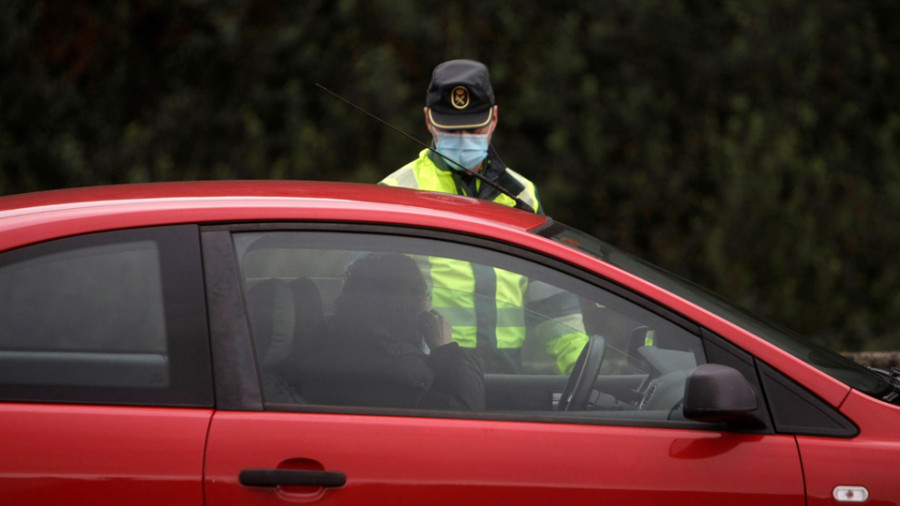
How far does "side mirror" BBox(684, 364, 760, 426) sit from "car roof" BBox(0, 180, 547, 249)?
556 mm

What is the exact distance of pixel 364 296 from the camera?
2494 millimetres

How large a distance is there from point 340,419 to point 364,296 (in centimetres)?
32

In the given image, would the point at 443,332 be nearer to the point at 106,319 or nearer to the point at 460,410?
the point at 460,410

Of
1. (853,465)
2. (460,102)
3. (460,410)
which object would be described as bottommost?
(853,465)

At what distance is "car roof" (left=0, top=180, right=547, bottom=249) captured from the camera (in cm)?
242

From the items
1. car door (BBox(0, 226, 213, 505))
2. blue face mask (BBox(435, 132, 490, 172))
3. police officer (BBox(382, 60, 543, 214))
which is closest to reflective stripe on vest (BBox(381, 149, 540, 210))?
police officer (BBox(382, 60, 543, 214))

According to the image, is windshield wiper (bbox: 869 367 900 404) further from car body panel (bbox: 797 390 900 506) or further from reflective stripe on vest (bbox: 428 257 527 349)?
reflective stripe on vest (bbox: 428 257 527 349)

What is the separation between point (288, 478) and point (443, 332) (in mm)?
535

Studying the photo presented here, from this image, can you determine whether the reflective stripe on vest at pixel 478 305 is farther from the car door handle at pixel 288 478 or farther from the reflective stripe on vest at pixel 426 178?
the reflective stripe on vest at pixel 426 178

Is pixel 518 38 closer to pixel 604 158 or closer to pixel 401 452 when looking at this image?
pixel 604 158

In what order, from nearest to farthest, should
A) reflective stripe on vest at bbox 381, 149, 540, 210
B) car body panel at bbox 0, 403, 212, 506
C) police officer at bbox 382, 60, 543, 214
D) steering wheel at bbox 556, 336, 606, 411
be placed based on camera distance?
car body panel at bbox 0, 403, 212, 506
steering wheel at bbox 556, 336, 606, 411
reflective stripe on vest at bbox 381, 149, 540, 210
police officer at bbox 382, 60, 543, 214

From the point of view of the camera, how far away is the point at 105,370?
2.34 m

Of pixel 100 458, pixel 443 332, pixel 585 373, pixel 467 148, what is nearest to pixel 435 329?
pixel 443 332

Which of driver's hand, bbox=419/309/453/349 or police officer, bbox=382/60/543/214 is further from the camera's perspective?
police officer, bbox=382/60/543/214
